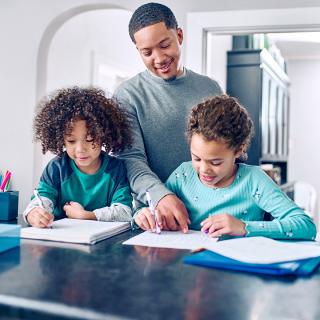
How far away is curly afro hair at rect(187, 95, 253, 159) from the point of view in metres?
1.29

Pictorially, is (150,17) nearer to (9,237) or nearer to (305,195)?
(9,237)

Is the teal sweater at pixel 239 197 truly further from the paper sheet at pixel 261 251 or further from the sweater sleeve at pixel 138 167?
the paper sheet at pixel 261 251

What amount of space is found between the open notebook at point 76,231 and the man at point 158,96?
0.22 metres

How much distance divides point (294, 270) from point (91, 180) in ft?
2.62

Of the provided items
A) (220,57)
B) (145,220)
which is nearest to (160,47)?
(145,220)

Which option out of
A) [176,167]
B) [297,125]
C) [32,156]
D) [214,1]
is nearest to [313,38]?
[297,125]

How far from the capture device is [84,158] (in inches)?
55.7

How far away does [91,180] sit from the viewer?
4.80 ft

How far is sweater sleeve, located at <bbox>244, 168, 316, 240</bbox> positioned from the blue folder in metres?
0.26

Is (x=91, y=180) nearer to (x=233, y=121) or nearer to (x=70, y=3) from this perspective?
(x=233, y=121)

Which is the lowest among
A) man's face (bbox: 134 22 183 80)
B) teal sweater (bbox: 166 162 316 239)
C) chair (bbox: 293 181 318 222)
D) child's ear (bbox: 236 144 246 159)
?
chair (bbox: 293 181 318 222)

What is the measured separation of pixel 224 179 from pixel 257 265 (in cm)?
58

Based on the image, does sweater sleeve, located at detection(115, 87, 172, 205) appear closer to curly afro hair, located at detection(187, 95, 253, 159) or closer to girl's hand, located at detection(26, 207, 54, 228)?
curly afro hair, located at detection(187, 95, 253, 159)

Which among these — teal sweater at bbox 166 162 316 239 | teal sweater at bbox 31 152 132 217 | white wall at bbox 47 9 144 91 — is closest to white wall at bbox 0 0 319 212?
white wall at bbox 47 9 144 91
